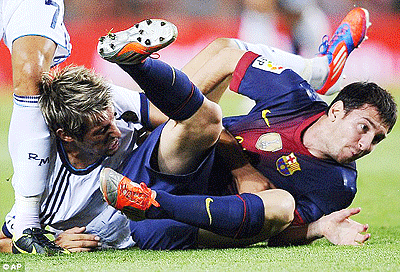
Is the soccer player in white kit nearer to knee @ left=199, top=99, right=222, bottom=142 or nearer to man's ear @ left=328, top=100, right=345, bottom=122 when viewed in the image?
knee @ left=199, top=99, right=222, bottom=142

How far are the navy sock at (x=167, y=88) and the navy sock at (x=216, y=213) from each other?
11.2 inches

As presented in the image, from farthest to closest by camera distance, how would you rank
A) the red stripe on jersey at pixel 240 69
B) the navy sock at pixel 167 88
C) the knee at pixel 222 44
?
the knee at pixel 222 44
the red stripe on jersey at pixel 240 69
the navy sock at pixel 167 88

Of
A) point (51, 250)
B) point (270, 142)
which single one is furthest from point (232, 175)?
point (51, 250)

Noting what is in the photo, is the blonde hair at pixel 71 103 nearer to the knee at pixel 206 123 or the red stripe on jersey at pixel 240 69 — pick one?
the knee at pixel 206 123

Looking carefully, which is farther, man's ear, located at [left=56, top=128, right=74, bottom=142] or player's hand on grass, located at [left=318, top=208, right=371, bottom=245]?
man's ear, located at [left=56, top=128, right=74, bottom=142]

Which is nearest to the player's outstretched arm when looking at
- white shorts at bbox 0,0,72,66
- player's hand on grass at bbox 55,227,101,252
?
player's hand on grass at bbox 55,227,101,252

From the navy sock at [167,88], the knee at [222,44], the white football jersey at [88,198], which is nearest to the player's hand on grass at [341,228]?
the navy sock at [167,88]

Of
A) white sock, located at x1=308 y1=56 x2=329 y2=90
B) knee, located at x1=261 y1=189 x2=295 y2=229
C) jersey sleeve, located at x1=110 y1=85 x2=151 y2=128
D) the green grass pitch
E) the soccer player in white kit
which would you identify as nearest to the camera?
the green grass pitch

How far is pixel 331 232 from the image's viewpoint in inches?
98.7

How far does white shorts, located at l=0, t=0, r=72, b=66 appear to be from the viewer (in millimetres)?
2637

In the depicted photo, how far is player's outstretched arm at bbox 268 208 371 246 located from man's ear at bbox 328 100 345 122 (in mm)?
384

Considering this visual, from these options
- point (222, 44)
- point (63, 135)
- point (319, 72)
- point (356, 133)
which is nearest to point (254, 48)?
point (222, 44)

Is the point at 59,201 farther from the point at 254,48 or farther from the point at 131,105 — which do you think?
the point at 254,48

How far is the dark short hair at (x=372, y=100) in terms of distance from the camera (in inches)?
104
